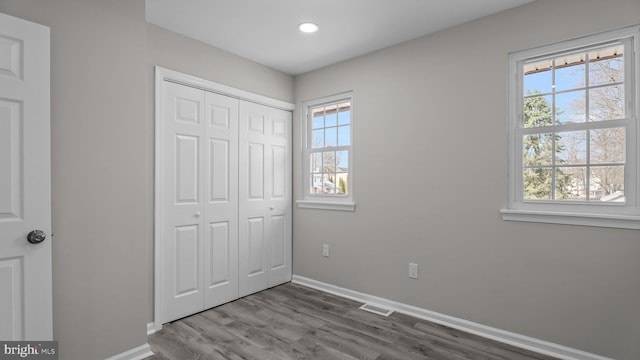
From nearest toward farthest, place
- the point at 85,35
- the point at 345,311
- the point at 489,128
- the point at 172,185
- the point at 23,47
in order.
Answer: the point at 23,47 < the point at 85,35 < the point at 489,128 < the point at 172,185 < the point at 345,311

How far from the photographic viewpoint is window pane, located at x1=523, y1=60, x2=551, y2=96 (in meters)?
2.36

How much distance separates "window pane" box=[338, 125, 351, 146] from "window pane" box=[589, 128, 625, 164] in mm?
2048

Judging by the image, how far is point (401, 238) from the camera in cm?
301

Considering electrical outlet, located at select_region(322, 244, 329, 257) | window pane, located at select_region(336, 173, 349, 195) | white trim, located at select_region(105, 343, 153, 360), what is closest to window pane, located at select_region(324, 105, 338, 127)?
window pane, located at select_region(336, 173, 349, 195)

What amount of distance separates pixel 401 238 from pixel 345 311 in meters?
0.87

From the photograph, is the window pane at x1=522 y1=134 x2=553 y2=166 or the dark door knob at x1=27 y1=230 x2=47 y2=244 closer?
the dark door knob at x1=27 y1=230 x2=47 y2=244

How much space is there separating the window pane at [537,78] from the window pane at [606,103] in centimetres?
28

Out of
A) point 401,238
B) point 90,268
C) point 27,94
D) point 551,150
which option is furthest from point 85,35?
point 551,150

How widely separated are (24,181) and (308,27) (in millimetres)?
2220

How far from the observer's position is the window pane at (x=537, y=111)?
2340 millimetres

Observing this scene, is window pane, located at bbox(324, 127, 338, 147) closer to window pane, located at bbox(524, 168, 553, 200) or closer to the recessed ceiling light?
the recessed ceiling light

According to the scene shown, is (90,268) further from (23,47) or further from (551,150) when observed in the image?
(551,150)

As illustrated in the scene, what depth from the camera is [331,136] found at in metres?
3.67

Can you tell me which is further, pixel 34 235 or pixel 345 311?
pixel 345 311
